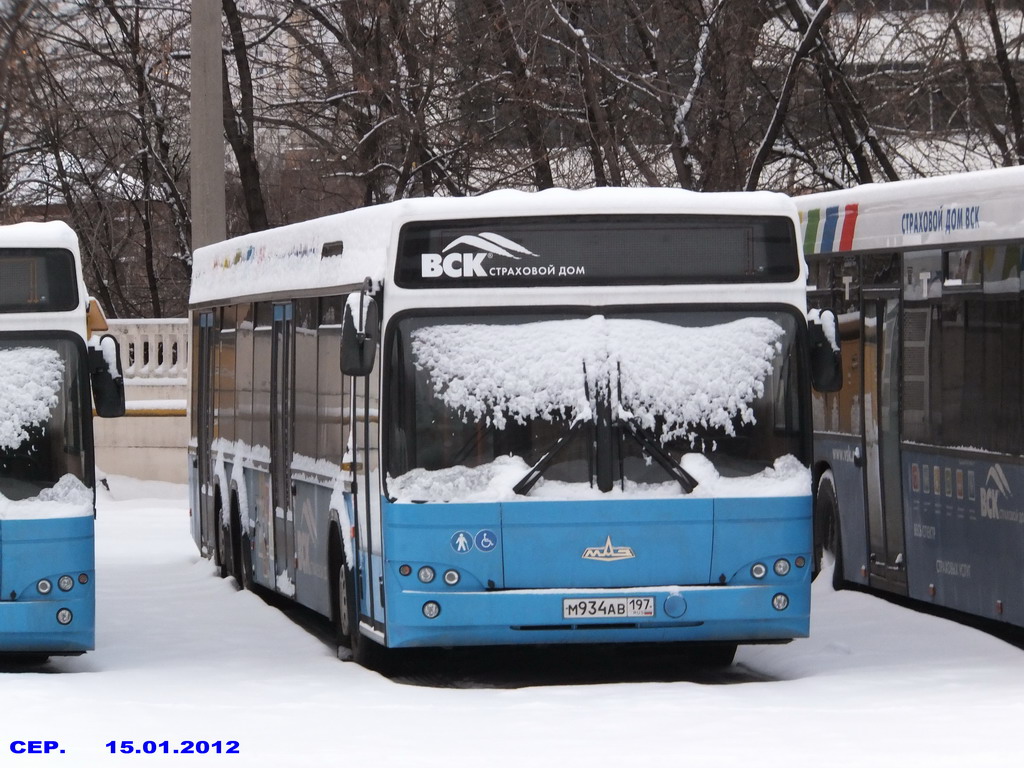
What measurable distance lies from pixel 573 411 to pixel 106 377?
2.82 meters

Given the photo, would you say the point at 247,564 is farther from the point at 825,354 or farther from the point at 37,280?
the point at 825,354

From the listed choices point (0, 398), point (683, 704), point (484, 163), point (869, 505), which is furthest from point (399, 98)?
point (683, 704)

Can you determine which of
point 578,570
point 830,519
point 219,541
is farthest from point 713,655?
point 219,541

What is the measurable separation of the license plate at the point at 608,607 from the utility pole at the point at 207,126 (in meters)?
10.8

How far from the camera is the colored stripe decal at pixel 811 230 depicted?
1602cm

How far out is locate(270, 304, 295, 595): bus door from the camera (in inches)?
571

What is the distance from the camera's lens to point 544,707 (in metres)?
9.80

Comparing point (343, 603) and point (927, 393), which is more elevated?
point (927, 393)

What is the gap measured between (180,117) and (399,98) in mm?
7492

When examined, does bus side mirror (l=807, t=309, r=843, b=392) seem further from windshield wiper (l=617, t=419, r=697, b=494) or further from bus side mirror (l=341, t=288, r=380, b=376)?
bus side mirror (l=341, t=288, r=380, b=376)

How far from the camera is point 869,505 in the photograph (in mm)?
14641

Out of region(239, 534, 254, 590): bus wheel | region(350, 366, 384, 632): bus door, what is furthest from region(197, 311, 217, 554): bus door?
region(350, 366, 384, 632): bus door

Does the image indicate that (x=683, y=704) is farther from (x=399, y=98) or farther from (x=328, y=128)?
(x=328, y=128)

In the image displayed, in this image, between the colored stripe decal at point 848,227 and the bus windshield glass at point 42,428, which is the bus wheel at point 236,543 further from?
the colored stripe decal at point 848,227
